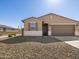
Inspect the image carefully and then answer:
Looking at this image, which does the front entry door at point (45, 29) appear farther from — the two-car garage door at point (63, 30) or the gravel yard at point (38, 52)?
the gravel yard at point (38, 52)

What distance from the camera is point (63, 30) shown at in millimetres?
27297

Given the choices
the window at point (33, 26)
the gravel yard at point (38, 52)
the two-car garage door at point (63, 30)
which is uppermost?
the window at point (33, 26)

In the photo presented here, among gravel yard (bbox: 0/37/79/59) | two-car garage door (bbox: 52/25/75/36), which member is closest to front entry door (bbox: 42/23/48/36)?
two-car garage door (bbox: 52/25/75/36)

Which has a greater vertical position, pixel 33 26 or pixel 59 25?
pixel 59 25

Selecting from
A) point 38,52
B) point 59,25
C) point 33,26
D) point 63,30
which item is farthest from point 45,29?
point 38,52

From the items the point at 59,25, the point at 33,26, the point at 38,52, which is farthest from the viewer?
the point at 59,25

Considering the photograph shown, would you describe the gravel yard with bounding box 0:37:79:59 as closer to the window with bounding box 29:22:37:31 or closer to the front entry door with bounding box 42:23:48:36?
the window with bounding box 29:22:37:31

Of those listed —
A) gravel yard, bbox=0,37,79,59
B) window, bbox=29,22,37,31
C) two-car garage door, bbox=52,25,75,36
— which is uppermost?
window, bbox=29,22,37,31

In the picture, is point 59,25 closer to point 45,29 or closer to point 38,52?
point 45,29

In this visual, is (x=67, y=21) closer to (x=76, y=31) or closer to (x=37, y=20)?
(x=76, y=31)

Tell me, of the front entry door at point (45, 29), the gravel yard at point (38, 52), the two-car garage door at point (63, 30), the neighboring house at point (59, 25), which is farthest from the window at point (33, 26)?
Answer: the gravel yard at point (38, 52)

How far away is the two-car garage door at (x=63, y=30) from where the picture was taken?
27.2m

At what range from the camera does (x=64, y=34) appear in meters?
27.2

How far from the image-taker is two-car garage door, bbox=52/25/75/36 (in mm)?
27172
